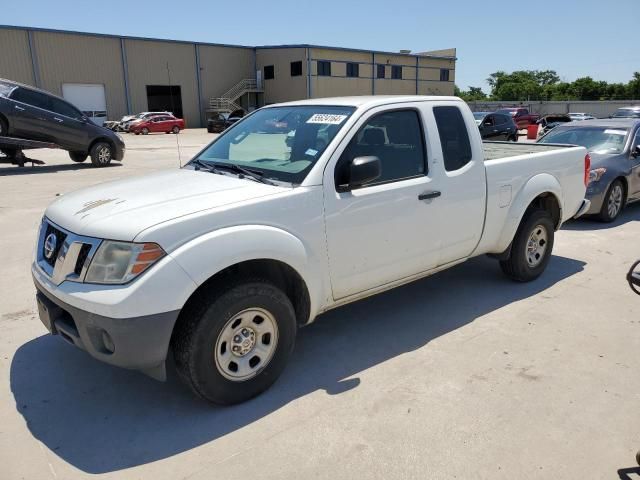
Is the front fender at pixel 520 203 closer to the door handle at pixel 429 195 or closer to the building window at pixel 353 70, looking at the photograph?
the door handle at pixel 429 195

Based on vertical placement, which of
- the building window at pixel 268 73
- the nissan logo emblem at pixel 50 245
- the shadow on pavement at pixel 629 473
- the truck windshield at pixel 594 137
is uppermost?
the building window at pixel 268 73

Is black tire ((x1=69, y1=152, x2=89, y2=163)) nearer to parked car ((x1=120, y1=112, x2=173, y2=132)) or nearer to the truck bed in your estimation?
the truck bed

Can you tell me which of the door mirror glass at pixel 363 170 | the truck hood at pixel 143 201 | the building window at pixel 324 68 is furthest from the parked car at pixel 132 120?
the door mirror glass at pixel 363 170

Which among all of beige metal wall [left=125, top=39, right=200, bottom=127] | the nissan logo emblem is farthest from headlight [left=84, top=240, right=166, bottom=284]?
beige metal wall [left=125, top=39, right=200, bottom=127]

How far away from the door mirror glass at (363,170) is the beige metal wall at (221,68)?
50509mm

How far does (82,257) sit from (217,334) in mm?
873

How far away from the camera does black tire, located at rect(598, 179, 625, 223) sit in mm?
8055

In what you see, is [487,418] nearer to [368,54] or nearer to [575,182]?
[575,182]

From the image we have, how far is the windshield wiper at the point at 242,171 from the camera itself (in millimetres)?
3520

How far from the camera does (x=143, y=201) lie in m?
3.21

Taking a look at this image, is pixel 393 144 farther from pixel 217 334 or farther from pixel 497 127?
pixel 497 127

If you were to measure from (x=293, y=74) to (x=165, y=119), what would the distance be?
56.6ft

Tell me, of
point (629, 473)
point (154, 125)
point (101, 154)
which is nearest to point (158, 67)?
point (154, 125)

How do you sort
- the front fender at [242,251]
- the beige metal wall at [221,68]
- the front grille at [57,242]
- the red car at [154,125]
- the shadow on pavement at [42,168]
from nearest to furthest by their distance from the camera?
the front fender at [242,251] → the front grille at [57,242] → the shadow on pavement at [42,168] → the red car at [154,125] → the beige metal wall at [221,68]
